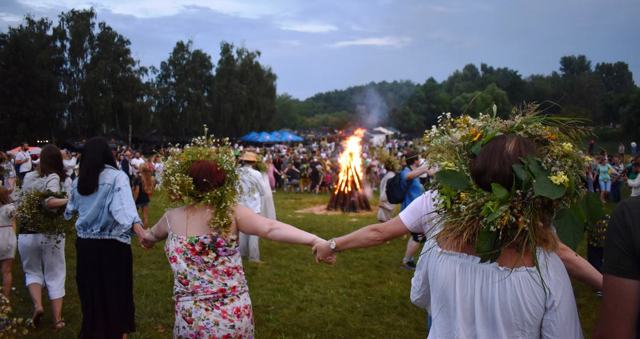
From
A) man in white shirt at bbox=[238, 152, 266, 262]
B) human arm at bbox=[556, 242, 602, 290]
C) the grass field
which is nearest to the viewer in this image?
human arm at bbox=[556, 242, 602, 290]

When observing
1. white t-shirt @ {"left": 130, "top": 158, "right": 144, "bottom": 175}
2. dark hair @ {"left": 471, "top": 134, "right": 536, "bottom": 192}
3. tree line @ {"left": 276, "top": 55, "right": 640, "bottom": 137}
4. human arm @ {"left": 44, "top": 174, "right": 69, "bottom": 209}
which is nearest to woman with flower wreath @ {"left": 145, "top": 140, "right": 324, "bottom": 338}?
dark hair @ {"left": 471, "top": 134, "right": 536, "bottom": 192}

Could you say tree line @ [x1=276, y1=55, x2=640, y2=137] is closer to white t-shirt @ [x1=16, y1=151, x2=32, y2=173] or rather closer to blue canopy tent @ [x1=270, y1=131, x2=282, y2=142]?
blue canopy tent @ [x1=270, y1=131, x2=282, y2=142]

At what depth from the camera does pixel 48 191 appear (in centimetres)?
551

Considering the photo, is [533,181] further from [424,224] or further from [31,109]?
[31,109]

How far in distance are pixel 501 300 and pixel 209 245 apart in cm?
199

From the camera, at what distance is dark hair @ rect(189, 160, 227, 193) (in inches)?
138

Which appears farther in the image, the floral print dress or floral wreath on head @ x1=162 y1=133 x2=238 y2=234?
floral wreath on head @ x1=162 y1=133 x2=238 y2=234

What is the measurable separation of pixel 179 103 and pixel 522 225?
50.7 meters

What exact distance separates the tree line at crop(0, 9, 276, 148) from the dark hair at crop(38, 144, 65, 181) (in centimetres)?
3630

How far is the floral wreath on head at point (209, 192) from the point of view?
3455 millimetres

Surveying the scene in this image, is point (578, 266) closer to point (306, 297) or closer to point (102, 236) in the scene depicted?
point (102, 236)

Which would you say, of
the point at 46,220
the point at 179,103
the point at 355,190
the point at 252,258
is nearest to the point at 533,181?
the point at 46,220

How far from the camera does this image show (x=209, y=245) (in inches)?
133

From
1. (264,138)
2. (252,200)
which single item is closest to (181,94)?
(264,138)
